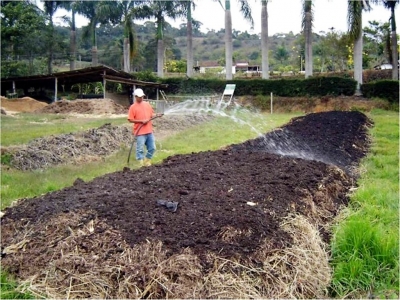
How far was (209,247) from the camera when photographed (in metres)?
3.53

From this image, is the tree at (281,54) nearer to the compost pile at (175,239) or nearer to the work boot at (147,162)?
the work boot at (147,162)

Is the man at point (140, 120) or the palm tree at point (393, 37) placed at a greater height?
the palm tree at point (393, 37)

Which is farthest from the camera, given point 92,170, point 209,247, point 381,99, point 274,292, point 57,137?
point 381,99

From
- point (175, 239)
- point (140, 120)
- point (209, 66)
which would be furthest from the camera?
point (209, 66)

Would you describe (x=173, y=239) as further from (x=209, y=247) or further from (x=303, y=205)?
(x=303, y=205)

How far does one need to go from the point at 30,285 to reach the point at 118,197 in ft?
4.74

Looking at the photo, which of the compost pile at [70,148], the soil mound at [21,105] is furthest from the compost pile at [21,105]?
the compost pile at [70,148]

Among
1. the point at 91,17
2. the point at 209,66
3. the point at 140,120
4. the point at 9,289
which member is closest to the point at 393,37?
the point at 140,120

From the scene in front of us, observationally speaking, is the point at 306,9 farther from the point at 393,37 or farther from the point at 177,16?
the point at 177,16

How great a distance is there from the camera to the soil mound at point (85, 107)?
24.5 metres

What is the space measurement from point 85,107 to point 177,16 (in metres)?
15.2

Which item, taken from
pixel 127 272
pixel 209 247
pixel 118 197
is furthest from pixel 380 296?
pixel 118 197

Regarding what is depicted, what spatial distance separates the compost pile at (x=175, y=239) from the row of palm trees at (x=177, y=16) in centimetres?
2438

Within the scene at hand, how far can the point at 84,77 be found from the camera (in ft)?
96.1
